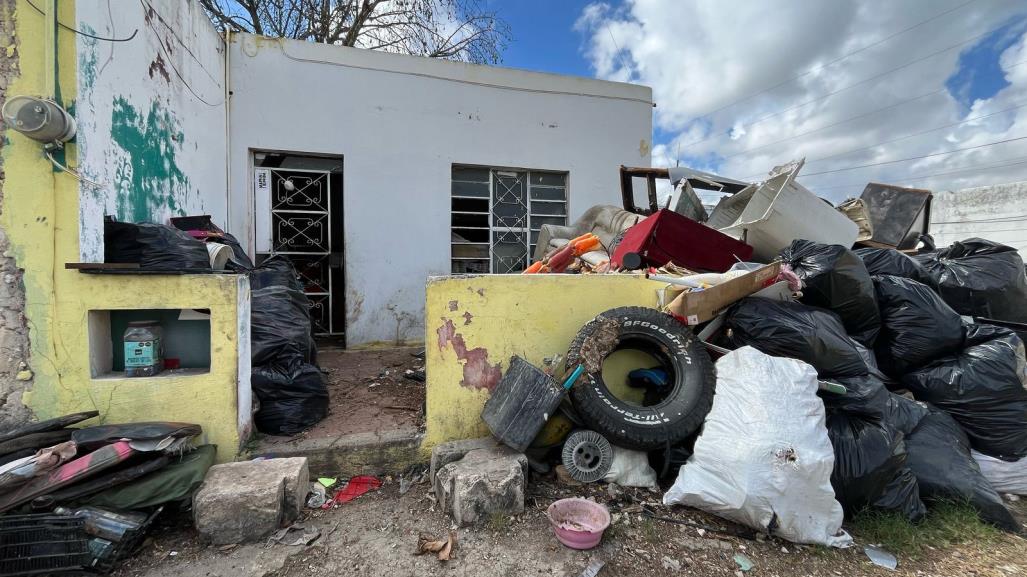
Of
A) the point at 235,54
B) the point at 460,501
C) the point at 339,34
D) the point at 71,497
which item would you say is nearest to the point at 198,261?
the point at 71,497

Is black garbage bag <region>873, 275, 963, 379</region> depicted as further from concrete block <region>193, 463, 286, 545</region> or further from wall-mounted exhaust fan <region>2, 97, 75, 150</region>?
wall-mounted exhaust fan <region>2, 97, 75, 150</region>

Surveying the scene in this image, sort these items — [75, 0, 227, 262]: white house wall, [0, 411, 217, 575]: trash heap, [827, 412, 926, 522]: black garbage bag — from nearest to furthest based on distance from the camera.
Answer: [0, 411, 217, 575]: trash heap, [827, 412, 926, 522]: black garbage bag, [75, 0, 227, 262]: white house wall

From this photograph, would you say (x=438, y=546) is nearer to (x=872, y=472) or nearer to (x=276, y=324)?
(x=276, y=324)

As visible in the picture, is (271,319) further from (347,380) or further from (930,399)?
(930,399)

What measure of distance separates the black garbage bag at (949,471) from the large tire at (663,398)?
4.02ft

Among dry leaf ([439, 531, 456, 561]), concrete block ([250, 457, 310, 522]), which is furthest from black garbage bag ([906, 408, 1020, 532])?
concrete block ([250, 457, 310, 522])

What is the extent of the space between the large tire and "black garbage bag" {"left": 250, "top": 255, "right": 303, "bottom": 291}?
7.54 feet

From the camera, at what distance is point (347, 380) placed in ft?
12.6

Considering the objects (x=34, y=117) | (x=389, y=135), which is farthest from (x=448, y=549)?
(x=389, y=135)

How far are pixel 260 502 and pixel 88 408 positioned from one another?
3.70ft

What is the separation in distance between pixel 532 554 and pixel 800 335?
1.90 meters

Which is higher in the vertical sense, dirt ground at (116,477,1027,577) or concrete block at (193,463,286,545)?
concrete block at (193,463,286,545)

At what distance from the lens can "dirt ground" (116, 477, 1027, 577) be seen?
192 cm

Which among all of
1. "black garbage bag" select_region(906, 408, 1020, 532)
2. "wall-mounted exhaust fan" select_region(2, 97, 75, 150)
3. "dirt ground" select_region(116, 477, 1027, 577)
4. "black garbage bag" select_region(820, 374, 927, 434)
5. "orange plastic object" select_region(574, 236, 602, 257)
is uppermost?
"wall-mounted exhaust fan" select_region(2, 97, 75, 150)
